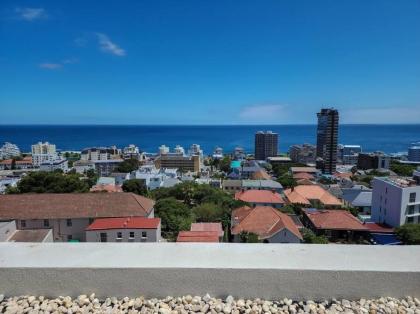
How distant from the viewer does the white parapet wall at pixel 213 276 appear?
67.0 inches

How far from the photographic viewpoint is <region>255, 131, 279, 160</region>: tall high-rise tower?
212ft

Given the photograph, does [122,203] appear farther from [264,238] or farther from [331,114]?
[331,114]

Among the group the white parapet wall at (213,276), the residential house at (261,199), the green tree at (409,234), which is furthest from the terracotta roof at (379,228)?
the white parapet wall at (213,276)

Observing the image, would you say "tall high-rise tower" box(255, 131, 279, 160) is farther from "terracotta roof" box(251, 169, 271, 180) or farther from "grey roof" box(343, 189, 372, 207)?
"grey roof" box(343, 189, 372, 207)

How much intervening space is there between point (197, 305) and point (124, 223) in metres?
9.68

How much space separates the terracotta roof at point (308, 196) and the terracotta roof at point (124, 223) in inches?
528

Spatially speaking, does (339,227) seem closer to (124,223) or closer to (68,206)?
(124,223)

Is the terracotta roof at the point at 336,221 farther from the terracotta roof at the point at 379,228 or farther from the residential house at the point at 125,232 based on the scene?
the residential house at the point at 125,232

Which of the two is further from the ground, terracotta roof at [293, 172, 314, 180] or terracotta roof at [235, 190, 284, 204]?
terracotta roof at [235, 190, 284, 204]

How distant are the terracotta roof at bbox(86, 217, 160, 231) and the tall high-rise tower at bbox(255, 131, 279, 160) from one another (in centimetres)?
5586

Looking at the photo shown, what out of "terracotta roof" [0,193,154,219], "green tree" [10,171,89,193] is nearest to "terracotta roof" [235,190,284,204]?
"terracotta roof" [0,193,154,219]

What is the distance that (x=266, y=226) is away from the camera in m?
12.2

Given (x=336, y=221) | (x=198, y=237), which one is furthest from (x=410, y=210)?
(x=198, y=237)

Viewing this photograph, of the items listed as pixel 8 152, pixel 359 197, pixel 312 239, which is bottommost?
pixel 8 152
